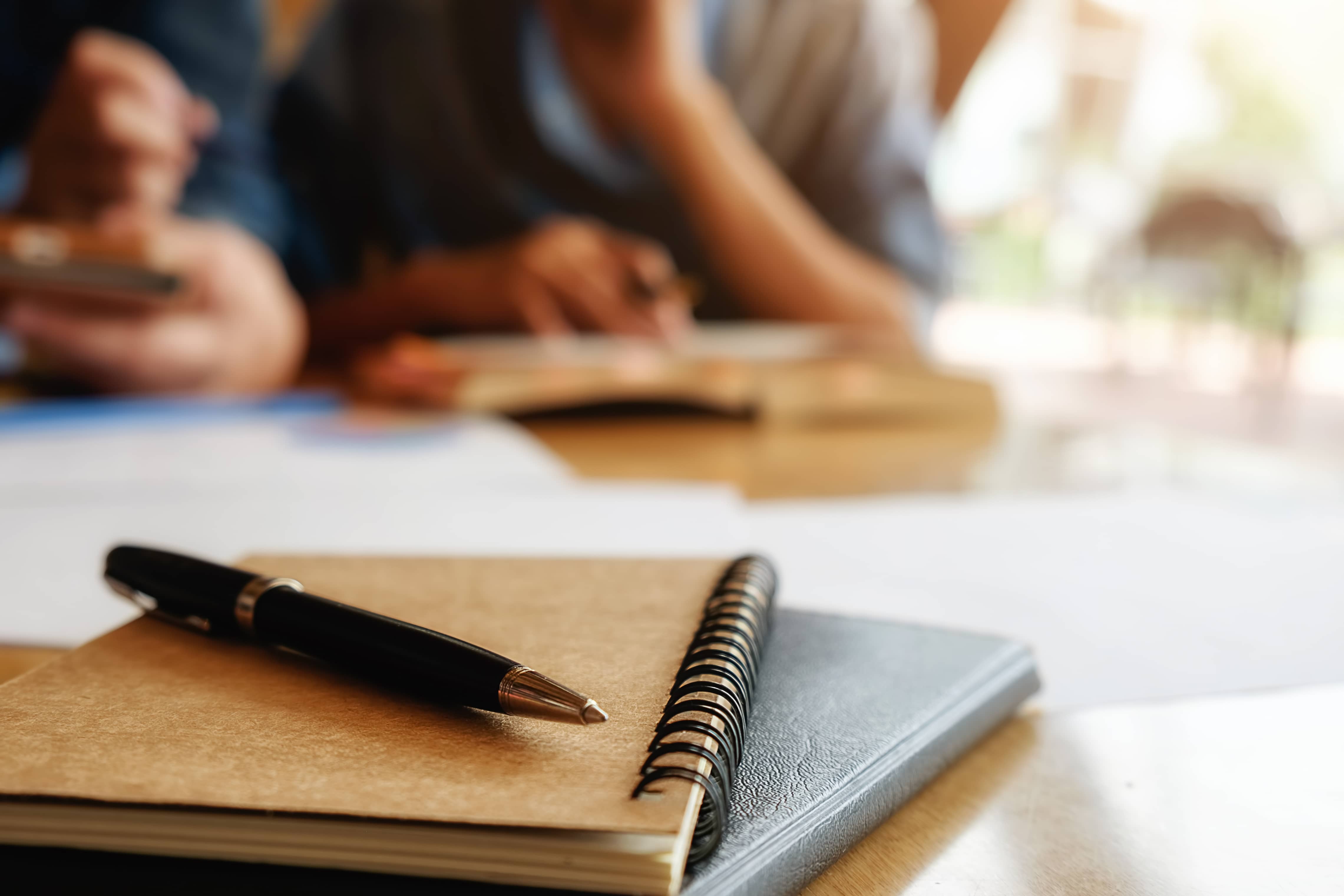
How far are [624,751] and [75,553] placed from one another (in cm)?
26

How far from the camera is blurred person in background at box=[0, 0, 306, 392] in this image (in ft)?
2.15

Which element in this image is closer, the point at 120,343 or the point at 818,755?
the point at 818,755

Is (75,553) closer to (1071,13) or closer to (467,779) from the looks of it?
(467,779)

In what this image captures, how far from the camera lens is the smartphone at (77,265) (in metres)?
0.51

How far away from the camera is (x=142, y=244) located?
0.57 metres

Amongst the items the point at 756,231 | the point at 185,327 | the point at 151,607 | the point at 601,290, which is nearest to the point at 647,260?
the point at 601,290

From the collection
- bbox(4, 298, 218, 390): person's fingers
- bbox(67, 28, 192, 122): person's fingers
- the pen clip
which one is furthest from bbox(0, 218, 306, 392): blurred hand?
the pen clip

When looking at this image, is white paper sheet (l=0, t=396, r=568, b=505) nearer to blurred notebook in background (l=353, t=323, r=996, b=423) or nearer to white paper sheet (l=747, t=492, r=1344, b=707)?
blurred notebook in background (l=353, t=323, r=996, b=423)

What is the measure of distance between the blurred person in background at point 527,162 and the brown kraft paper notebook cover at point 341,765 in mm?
816

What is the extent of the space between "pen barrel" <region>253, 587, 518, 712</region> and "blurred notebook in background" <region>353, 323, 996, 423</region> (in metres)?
0.44

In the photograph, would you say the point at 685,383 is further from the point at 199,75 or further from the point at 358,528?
the point at 199,75

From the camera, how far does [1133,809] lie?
17 cm

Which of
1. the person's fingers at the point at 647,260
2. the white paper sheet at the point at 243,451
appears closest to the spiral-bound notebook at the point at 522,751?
the white paper sheet at the point at 243,451

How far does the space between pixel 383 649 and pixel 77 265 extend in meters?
0.50
